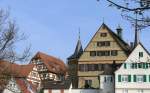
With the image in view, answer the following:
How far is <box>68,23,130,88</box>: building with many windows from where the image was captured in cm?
7669

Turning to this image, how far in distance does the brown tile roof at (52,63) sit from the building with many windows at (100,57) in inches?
999

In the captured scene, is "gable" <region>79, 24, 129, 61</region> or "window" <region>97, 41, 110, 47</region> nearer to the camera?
"gable" <region>79, 24, 129, 61</region>

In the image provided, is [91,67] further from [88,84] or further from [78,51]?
[78,51]

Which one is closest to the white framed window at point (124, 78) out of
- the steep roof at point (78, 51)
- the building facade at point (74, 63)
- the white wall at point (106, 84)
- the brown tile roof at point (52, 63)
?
the white wall at point (106, 84)

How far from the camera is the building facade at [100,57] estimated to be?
7669cm

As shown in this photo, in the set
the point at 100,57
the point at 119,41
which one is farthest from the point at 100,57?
the point at 119,41

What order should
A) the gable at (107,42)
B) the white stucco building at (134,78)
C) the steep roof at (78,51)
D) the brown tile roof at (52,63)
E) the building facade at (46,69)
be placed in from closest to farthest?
the white stucco building at (134,78), the gable at (107,42), the steep roof at (78,51), the building facade at (46,69), the brown tile roof at (52,63)

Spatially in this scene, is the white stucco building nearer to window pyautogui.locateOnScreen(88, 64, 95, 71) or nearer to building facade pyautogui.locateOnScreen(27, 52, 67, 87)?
window pyautogui.locateOnScreen(88, 64, 95, 71)

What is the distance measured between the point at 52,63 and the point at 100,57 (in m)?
29.3

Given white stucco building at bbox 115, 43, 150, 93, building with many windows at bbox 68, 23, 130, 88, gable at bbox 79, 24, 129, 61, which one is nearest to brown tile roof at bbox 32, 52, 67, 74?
building with many windows at bbox 68, 23, 130, 88

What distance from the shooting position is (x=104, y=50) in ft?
254

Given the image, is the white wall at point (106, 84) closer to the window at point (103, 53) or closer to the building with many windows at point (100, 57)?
the building with many windows at point (100, 57)

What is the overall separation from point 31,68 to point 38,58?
7652mm

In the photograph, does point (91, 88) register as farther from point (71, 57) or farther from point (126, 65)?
point (71, 57)
